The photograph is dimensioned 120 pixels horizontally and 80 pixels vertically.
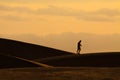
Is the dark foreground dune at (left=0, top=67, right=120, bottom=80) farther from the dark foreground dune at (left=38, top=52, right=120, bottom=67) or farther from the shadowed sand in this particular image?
the shadowed sand

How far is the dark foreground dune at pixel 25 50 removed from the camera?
266 feet

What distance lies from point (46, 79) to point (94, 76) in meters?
3.98

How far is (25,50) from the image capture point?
83562 millimetres

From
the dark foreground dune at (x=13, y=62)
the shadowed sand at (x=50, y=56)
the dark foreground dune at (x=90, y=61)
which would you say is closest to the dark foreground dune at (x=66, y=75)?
the dark foreground dune at (x=90, y=61)

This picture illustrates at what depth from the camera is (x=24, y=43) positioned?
87000mm

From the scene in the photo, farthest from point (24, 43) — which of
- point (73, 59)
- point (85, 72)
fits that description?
point (85, 72)

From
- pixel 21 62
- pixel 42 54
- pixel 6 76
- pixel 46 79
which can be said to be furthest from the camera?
pixel 42 54

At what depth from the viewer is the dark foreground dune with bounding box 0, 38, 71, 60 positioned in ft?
266

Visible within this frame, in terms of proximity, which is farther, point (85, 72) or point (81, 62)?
point (81, 62)

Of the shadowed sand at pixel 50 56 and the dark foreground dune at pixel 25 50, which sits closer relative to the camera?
the shadowed sand at pixel 50 56

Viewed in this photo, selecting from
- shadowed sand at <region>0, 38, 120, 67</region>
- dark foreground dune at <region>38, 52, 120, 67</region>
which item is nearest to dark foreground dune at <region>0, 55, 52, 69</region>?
shadowed sand at <region>0, 38, 120, 67</region>

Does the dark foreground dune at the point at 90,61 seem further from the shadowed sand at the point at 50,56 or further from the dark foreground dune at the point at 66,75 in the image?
the dark foreground dune at the point at 66,75

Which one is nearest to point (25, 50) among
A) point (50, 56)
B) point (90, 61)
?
point (50, 56)

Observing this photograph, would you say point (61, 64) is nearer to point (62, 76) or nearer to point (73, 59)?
point (73, 59)
